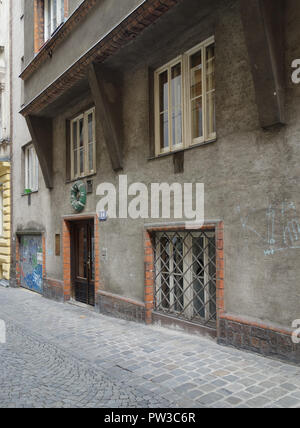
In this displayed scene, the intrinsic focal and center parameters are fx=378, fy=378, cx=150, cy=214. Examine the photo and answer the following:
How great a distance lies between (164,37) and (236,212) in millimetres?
3476

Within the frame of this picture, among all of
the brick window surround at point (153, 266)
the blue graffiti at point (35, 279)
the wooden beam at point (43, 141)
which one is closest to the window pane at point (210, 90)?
the brick window surround at point (153, 266)

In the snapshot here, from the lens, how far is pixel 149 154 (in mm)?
7383

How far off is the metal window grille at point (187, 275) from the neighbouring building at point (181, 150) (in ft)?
0.08

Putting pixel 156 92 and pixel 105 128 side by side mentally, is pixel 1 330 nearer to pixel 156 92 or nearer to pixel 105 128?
pixel 105 128

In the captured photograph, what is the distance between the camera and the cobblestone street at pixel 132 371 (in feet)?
13.3

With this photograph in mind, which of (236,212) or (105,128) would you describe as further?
(105,128)

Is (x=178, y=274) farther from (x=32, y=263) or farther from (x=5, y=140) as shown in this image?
(x=5, y=140)

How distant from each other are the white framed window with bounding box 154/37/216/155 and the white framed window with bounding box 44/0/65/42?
13.1 feet

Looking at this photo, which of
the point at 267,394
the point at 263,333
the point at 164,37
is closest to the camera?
the point at 267,394

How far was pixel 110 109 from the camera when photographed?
793 cm

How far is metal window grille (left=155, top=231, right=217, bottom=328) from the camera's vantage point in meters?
6.31

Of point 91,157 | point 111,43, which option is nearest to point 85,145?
point 91,157

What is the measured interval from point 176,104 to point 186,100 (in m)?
0.32
